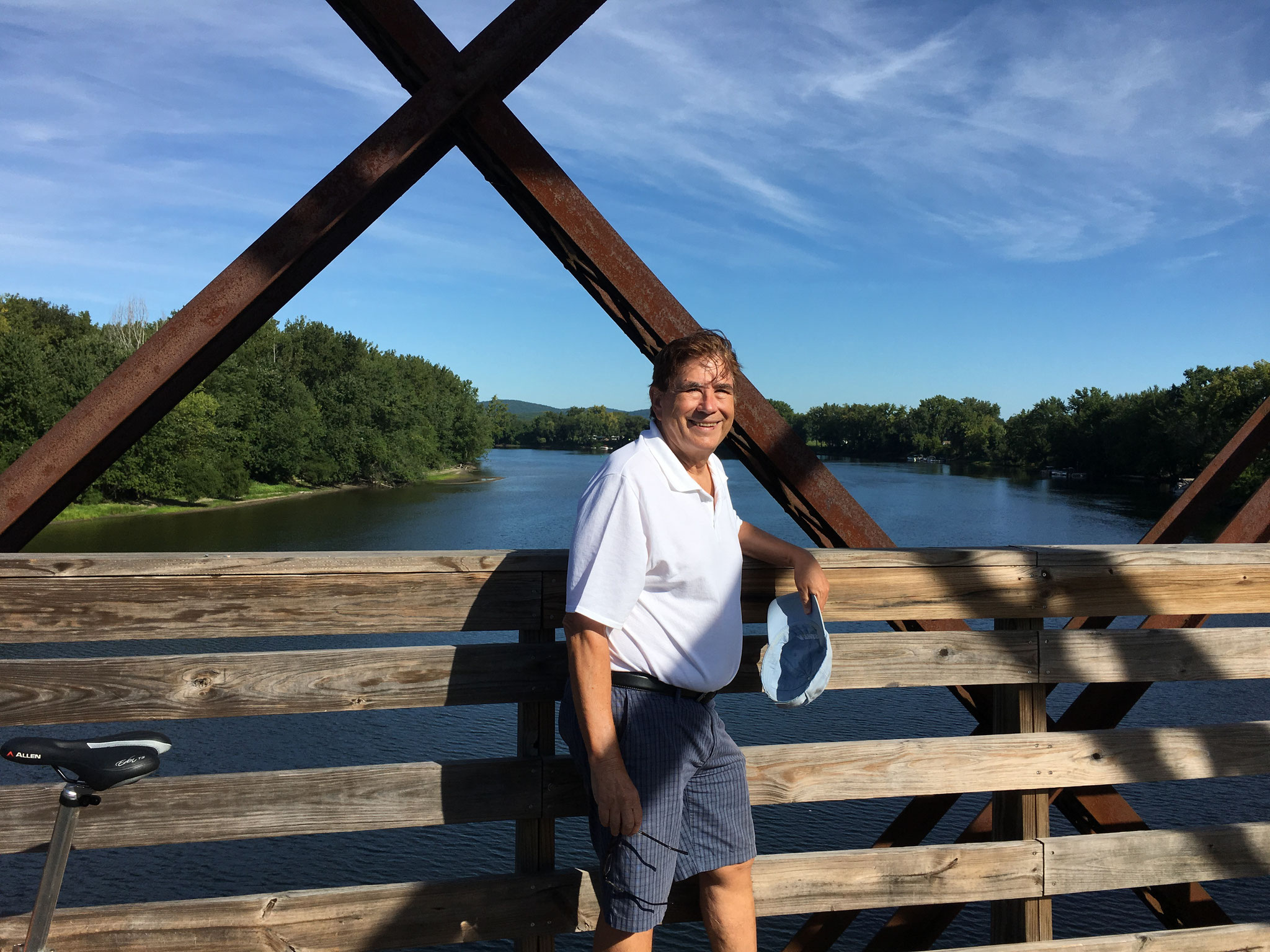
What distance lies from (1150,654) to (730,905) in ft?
4.61

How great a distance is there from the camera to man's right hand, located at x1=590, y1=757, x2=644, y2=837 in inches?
69.9

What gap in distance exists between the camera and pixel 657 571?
6.08ft

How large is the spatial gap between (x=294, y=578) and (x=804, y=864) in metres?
1.49

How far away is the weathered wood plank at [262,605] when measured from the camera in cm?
197

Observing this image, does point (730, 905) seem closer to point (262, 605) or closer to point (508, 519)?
point (262, 605)

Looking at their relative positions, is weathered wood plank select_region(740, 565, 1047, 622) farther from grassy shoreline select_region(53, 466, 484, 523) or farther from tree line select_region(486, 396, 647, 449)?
tree line select_region(486, 396, 647, 449)

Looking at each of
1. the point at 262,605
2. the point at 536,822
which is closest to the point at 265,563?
the point at 262,605

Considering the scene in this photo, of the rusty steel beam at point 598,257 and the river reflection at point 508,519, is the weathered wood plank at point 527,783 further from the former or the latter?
the river reflection at point 508,519

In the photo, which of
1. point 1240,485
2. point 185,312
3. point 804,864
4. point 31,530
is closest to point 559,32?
point 185,312

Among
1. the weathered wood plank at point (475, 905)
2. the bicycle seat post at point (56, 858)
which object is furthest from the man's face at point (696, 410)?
the bicycle seat post at point (56, 858)

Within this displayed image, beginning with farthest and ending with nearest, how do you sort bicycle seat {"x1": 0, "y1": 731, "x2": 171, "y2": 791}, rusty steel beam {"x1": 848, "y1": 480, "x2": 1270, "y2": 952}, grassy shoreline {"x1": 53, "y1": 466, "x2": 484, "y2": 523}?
1. grassy shoreline {"x1": 53, "y1": 466, "x2": 484, "y2": 523}
2. rusty steel beam {"x1": 848, "y1": 480, "x2": 1270, "y2": 952}
3. bicycle seat {"x1": 0, "y1": 731, "x2": 171, "y2": 791}

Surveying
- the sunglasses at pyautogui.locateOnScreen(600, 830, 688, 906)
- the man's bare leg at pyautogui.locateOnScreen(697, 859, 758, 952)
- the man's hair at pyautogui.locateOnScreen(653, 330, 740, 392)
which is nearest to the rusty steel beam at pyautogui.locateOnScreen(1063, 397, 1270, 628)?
the man's bare leg at pyautogui.locateOnScreen(697, 859, 758, 952)

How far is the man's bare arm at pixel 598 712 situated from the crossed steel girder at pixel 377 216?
0.89 m

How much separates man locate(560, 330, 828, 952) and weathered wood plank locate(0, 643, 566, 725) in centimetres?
25
